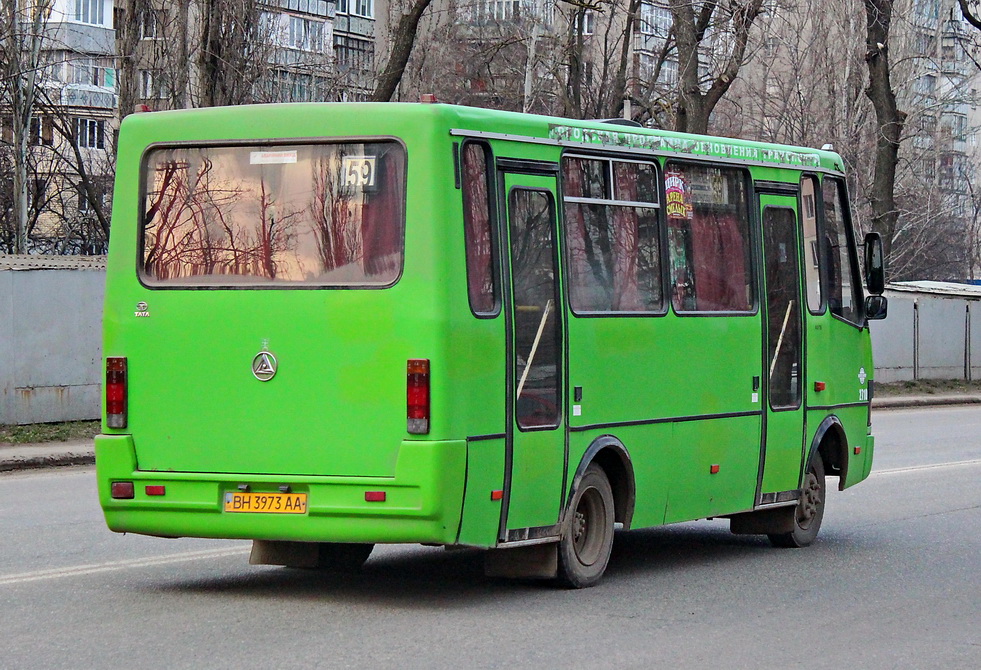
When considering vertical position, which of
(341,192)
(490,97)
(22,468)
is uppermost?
(490,97)

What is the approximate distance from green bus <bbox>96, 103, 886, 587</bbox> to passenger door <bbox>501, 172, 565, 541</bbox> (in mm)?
17

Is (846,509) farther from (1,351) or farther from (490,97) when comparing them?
(490,97)

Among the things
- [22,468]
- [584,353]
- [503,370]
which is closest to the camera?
[503,370]

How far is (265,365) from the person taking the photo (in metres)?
8.77

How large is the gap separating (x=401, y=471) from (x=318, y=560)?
1.64 m

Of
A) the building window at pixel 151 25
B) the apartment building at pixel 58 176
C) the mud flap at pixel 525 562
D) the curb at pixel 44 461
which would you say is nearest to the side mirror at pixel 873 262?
the mud flap at pixel 525 562

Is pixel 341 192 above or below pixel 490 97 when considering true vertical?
below

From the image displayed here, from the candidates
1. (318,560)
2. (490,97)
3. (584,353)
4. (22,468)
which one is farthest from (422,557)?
(490,97)

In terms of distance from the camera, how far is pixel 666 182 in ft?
34.5

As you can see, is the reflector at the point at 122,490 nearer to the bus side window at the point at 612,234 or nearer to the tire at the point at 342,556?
the tire at the point at 342,556

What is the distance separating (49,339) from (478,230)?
1319 centimetres

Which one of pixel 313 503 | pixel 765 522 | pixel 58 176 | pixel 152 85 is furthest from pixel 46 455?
pixel 58 176

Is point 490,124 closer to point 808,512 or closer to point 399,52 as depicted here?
point 808,512

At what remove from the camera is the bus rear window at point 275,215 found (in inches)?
339
